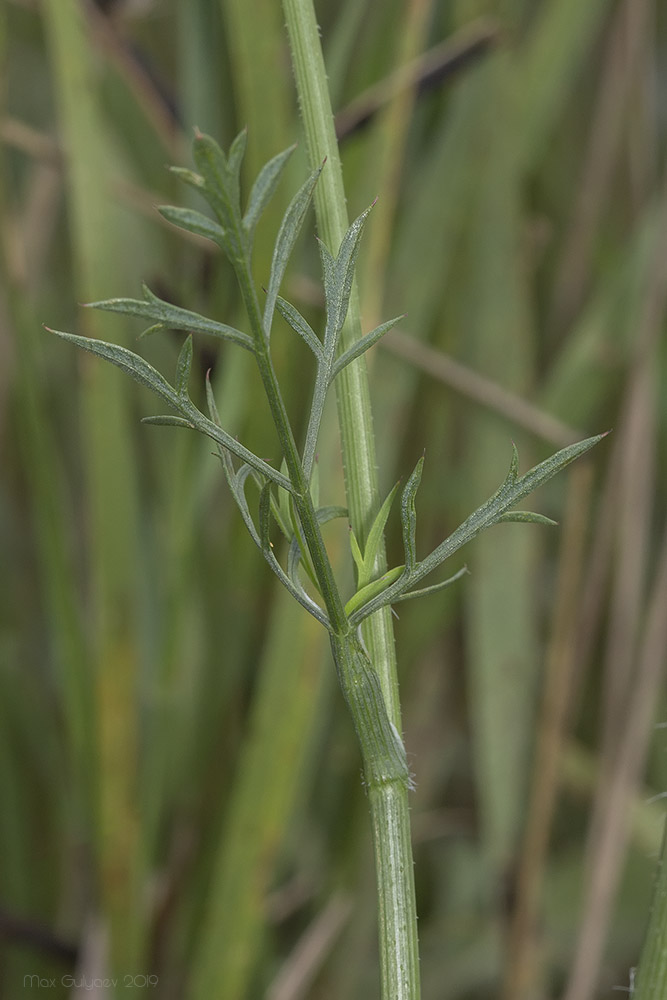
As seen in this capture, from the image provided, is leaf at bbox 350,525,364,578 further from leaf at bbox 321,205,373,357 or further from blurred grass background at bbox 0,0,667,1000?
blurred grass background at bbox 0,0,667,1000

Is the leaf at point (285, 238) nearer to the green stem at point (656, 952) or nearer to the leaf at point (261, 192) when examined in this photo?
the leaf at point (261, 192)

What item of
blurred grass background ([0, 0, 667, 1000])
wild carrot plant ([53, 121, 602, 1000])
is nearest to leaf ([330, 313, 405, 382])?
wild carrot plant ([53, 121, 602, 1000])

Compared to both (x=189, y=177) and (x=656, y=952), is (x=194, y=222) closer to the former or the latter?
(x=189, y=177)

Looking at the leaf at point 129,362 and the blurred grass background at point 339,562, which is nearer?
the leaf at point 129,362

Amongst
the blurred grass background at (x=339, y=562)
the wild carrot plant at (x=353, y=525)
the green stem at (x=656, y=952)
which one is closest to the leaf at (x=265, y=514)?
the wild carrot plant at (x=353, y=525)

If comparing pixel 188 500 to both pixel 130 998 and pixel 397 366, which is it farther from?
pixel 130 998

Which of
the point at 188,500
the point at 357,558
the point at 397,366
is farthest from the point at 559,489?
the point at 357,558

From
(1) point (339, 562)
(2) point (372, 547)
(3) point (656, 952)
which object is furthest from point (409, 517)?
(1) point (339, 562)
